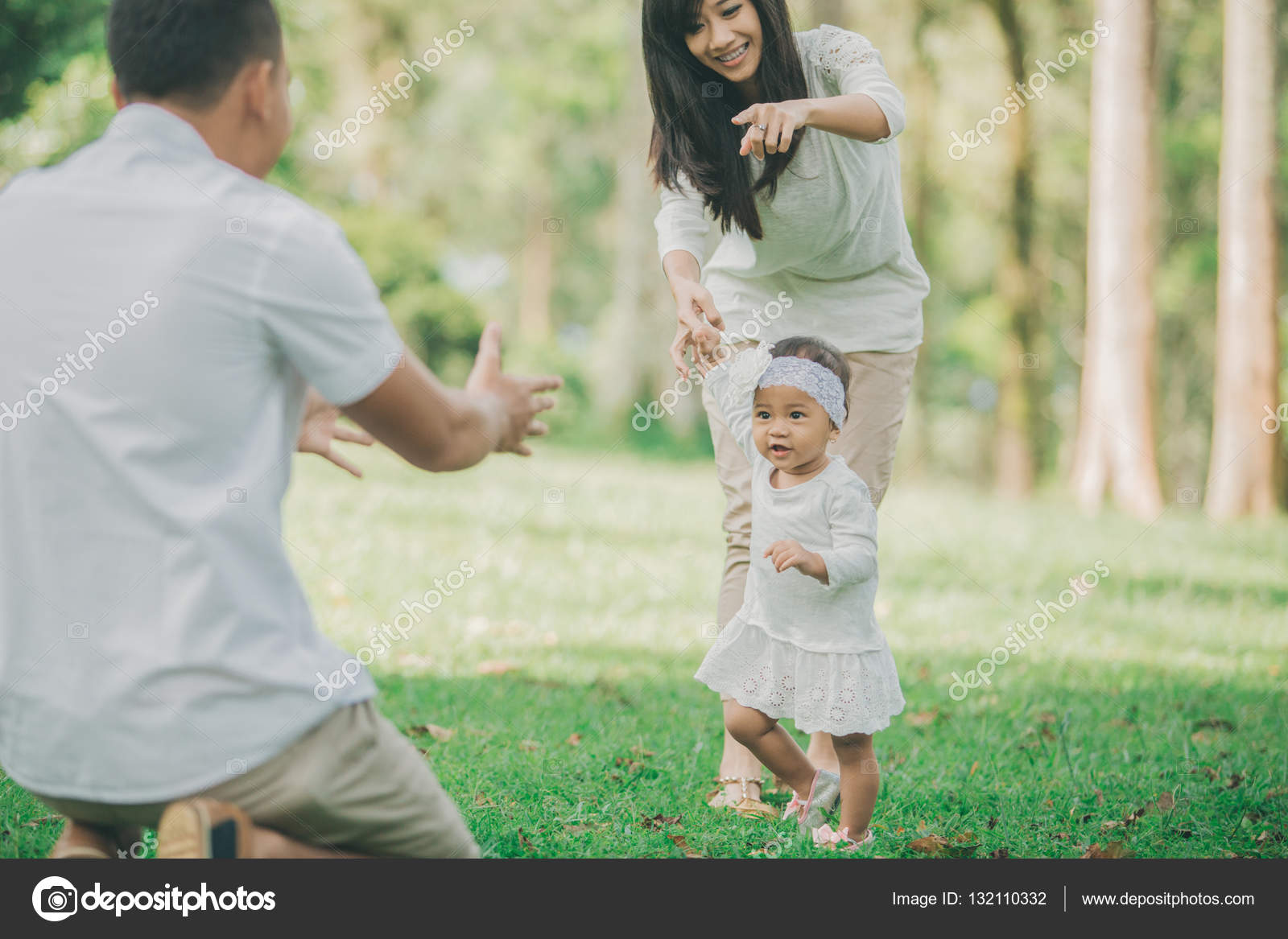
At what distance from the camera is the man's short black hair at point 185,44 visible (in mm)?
1924

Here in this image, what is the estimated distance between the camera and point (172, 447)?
183cm

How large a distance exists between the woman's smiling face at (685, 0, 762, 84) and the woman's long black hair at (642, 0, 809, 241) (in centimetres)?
2

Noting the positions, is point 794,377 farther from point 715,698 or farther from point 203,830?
point 715,698

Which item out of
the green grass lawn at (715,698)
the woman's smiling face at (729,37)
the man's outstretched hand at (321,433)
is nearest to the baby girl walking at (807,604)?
the green grass lawn at (715,698)

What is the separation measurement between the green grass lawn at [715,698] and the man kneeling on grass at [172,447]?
47.8 inches

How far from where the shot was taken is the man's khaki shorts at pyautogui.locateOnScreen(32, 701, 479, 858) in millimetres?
1913

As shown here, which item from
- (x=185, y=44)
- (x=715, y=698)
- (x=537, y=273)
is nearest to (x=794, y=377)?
(x=185, y=44)

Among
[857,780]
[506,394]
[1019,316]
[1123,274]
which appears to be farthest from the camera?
[1019,316]

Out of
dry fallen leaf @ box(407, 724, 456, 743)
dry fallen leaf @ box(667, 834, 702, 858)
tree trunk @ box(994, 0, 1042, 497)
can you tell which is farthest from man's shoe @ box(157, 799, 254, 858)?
tree trunk @ box(994, 0, 1042, 497)

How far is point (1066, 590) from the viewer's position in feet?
23.1

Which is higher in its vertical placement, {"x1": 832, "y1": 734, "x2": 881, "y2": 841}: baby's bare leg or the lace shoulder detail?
the lace shoulder detail

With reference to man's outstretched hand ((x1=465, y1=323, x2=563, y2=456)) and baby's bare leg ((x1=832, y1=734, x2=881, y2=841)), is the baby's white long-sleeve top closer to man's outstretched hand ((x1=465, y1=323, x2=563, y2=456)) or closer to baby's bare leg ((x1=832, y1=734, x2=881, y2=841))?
baby's bare leg ((x1=832, y1=734, x2=881, y2=841))

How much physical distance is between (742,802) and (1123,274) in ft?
31.7
